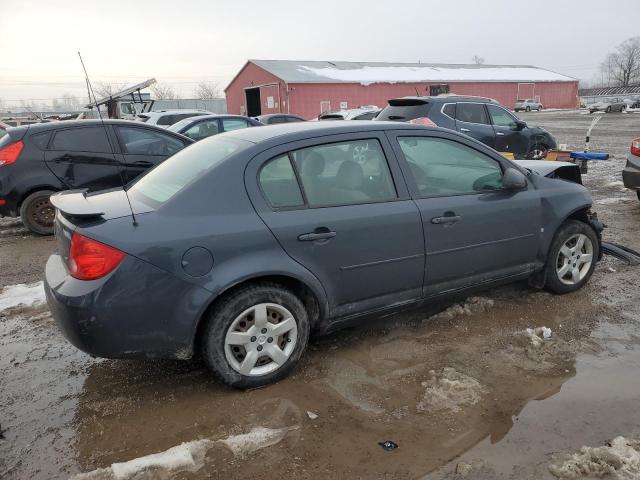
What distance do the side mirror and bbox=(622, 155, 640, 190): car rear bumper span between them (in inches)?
164

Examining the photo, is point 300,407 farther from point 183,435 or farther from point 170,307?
point 170,307

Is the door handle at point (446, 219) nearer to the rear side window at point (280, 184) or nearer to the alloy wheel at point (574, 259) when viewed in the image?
the rear side window at point (280, 184)

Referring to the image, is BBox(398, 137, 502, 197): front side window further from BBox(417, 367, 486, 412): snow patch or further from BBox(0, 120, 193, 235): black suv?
BBox(0, 120, 193, 235): black suv

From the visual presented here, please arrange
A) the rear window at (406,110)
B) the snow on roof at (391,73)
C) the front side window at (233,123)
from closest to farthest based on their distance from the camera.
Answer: the rear window at (406,110) < the front side window at (233,123) < the snow on roof at (391,73)

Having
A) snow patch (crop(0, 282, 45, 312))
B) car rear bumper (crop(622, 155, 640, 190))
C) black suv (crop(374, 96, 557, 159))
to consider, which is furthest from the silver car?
snow patch (crop(0, 282, 45, 312))

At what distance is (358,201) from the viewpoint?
3.26m

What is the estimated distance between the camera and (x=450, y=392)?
298 cm

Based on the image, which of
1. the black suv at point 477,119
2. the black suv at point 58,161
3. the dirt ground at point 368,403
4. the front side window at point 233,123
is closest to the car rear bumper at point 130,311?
the dirt ground at point 368,403

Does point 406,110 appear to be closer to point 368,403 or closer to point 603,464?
point 368,403

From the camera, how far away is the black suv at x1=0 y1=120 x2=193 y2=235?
21.4 feet

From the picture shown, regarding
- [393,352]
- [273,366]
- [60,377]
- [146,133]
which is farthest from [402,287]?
[146,133]

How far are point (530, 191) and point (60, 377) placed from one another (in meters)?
3.74

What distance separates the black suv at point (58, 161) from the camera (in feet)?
21.4

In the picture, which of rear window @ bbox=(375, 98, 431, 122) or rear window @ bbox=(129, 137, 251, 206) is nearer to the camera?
rear window @ bbox=(129, 137, 251, 206)
